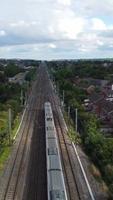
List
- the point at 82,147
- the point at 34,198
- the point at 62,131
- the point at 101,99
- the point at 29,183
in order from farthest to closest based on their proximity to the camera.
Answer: the point at 101,99 < the point at 62,131 < the point at 82,147 < the point at 29,183 < the point at 34,198

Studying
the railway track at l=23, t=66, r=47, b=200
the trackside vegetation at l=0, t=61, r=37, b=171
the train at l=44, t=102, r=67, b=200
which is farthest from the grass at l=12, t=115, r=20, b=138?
the train at l=44, t=102, r=67, b=200

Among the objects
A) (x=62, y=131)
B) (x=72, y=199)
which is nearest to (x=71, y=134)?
(x=62, y=131)

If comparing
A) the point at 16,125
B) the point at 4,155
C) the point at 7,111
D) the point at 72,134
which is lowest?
the point at 7,111

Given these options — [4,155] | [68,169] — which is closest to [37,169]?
[68,169]

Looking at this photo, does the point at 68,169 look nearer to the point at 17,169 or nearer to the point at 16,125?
the point at 17,169

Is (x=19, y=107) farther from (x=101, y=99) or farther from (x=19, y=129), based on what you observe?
(x=19, y=129)

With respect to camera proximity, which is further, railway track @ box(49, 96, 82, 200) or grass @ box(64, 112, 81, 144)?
grass @ box(64, 112, 81, 144)

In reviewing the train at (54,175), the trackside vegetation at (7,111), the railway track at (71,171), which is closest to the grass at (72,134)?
the railway track at (71,171)

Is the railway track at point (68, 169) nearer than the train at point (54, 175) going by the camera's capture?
No

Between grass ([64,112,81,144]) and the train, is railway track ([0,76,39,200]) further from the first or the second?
grass ([64,112,81,144])

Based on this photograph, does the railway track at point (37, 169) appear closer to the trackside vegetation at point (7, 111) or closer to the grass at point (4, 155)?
the grass at point (4, 155)

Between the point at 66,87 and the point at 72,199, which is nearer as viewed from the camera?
the point at 72,199
